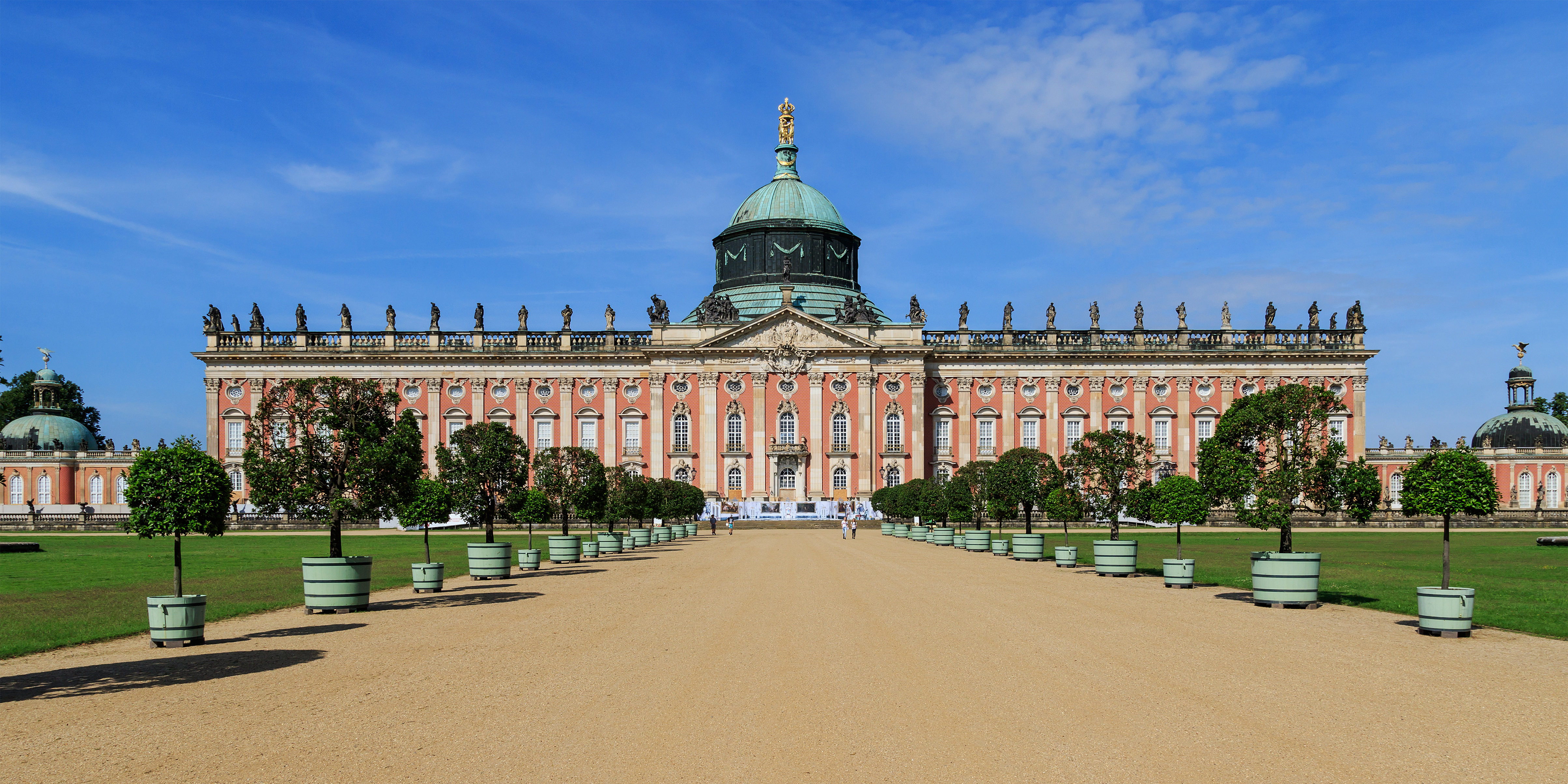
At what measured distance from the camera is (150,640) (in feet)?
51.8

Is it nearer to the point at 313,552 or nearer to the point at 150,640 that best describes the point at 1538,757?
the point at 150,640

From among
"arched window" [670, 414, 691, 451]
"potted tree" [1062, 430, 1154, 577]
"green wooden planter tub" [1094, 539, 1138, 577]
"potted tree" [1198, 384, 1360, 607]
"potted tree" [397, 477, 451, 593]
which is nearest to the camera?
"potted tree" [1198, 384, 1360, 607]

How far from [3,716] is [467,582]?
16.3 m

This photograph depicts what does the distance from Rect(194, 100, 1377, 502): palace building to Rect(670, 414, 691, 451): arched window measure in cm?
11

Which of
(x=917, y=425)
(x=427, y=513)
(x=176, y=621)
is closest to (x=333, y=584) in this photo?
(x=176, y=621)

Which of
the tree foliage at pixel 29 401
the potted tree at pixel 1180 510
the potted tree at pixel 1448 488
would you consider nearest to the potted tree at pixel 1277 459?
the potted tree at pixel 1180 510

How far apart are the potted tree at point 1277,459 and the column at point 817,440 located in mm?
55280

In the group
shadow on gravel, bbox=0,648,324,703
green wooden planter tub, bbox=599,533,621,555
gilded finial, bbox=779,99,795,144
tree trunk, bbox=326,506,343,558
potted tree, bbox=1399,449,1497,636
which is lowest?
green wooden planter tub, bbox=599,533,621,555

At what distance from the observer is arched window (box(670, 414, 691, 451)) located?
79.6 metres

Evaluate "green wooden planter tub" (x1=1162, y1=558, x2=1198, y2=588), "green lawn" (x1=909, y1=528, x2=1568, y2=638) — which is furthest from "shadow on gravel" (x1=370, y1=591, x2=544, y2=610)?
"green lawn" (x1=909, y1=528, x2=1568, y2=638)

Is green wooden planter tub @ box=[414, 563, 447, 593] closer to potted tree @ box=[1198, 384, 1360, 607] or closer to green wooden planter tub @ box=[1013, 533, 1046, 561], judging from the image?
potted tree @ box=[1198, 384, 1360, 607]

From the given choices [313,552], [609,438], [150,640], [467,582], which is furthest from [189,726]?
[609,438]

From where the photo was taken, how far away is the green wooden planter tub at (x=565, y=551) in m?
34.1

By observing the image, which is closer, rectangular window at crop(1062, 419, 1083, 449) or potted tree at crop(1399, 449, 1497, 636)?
potted tree at crop(1399, 449, 1497, 636)
